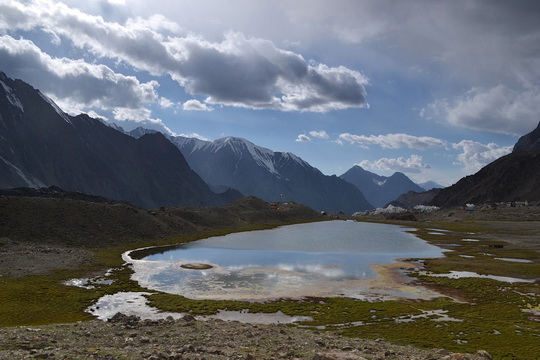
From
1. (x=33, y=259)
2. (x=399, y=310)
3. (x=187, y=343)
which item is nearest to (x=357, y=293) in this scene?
(x=399, y=310)

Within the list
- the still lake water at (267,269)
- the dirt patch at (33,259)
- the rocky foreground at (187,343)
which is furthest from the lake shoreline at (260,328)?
the still lake water at (267,269)

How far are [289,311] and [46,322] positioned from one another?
2874 cm

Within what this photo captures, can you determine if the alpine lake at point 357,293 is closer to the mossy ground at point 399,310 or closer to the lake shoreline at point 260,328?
the mossy ground at point 399,310

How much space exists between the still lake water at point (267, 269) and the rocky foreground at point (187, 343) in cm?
2054

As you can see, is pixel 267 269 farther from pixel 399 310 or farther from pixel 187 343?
pixel 187 343

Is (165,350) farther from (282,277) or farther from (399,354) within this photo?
(282,277)

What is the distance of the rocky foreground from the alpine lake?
6.02 meters

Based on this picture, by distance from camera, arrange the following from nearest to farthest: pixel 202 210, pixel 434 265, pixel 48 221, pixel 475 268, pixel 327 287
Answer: pixel 327 287 < pixel 475 268 < pixel 434 265 < pixel 48 221 < pixel 202 210

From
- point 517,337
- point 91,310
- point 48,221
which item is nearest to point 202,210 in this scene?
point 48,221

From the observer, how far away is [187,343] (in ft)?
96.5

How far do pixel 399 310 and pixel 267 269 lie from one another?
36.2 m

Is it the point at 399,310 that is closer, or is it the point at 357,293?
the point at 399,310

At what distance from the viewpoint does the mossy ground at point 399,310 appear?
35531 millimetres

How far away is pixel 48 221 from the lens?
108188mm
